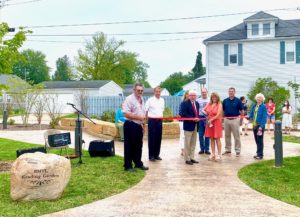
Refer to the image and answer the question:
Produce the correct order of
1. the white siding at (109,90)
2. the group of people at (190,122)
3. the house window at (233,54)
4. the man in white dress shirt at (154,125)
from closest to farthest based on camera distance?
the group of people at (190,122), the man in white dress shirt at (154,125), the house window at (233,54), the white siding at (109,90)

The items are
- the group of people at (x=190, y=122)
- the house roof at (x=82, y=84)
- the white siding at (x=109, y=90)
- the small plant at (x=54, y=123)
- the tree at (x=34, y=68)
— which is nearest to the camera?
the group of people at (x=190, y=122)

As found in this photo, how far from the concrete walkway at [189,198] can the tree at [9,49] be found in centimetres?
401

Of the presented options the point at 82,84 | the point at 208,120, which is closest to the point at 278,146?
the point at 208,120

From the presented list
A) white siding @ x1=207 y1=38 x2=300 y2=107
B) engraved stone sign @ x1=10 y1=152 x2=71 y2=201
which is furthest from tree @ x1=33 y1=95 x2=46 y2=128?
engraved stone sign @ x1=10 y1=152 x2=71 y2=201

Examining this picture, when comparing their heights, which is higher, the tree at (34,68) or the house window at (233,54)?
the tree at (34,68)

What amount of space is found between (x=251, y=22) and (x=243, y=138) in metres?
15.6

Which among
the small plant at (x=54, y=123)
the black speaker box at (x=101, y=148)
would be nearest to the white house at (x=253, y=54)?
the small plant at (x=54, y=123)

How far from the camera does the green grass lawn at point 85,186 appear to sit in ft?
19.6

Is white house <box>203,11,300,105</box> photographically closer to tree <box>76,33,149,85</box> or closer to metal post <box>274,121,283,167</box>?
metal post <box>274,121,283,167</box>

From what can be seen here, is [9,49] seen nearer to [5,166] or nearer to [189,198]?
[5,166]

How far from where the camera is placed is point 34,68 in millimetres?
101812

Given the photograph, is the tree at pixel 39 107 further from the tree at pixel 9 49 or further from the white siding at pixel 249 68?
the tree at pixel 9 49

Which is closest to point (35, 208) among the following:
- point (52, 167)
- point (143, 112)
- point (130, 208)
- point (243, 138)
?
point (52, 167)

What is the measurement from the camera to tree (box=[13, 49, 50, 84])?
9912 centimetres
